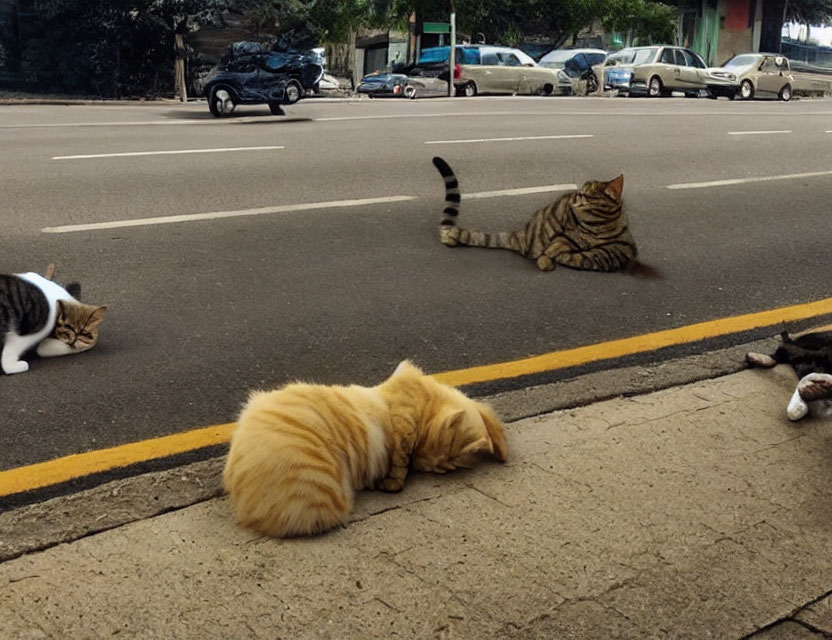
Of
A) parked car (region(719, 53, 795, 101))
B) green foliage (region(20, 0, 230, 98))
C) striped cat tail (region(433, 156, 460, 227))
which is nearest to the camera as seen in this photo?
striped cat tail (region(433, 156, 460, 227))

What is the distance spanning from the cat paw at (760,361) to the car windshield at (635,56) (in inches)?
1040

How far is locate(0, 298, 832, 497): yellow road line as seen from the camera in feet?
11.0

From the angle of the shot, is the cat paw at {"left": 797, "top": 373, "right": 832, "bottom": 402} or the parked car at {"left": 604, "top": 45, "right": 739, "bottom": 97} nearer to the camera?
the cat paw at {"left": 797, "top": 373, "right": 832, "bottom": 402}

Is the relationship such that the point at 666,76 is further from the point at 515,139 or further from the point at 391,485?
the point at 391,485

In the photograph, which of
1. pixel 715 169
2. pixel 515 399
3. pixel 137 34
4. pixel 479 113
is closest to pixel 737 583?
pixel 515 399

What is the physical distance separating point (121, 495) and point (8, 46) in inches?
884

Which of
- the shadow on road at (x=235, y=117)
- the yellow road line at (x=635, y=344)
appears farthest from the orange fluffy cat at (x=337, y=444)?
the shadow on road at (x=235, y=117)

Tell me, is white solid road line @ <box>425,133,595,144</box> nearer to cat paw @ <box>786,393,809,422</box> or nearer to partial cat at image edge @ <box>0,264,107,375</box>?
partial cat at image edge @ <box>0,264,107,375</box>

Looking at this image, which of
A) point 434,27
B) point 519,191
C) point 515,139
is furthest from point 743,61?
point 519,191

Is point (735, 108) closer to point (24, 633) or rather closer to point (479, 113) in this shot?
point (479, 113)

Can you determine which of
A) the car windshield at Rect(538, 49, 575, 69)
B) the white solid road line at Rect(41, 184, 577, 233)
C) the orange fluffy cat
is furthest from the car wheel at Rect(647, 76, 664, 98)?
the orange fluffy cat

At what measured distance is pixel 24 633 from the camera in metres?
2.44

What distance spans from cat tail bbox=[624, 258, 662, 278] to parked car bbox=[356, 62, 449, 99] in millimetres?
21514

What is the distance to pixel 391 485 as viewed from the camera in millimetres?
3262
